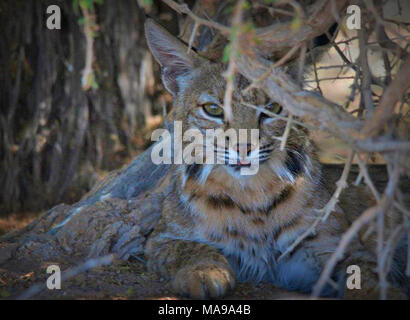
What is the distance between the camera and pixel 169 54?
3.74 metres

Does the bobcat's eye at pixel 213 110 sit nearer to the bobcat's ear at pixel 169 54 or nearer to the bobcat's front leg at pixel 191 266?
the bobcat's ear at pixel 169 54

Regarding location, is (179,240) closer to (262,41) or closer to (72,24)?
(262,41)

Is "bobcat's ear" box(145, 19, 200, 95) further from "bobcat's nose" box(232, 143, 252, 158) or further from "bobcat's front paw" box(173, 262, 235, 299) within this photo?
"bobcat's front paw" box(173, 262, 235, 299)

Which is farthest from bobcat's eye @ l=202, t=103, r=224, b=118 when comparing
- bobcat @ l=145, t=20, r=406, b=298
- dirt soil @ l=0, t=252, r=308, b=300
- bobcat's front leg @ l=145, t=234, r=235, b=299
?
dirt soil @ l=0, t=252, r=308, b=300

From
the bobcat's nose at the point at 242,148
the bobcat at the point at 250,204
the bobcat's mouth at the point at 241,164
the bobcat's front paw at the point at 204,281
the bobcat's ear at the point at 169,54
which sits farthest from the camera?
the bobcat's ear at the point at 169,54

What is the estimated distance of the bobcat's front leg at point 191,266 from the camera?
3.00 metres

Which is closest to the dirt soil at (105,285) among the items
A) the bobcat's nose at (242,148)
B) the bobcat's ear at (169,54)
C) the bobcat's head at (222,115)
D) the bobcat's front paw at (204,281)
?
the bobcat's front paw at (204,281)

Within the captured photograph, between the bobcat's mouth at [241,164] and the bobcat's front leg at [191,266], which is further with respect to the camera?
the bobcat's mouth at [241,164]

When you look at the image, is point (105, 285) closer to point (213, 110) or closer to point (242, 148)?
point (242, 148)

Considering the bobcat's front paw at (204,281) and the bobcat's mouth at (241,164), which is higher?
the bobcat's mouth at (241,164)

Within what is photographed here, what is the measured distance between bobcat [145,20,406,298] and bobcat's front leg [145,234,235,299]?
0.01 m

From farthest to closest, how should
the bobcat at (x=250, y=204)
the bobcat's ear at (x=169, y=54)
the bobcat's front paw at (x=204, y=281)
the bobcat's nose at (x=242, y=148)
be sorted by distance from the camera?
the bobcat's ear at (x=169, y=54) < the bobcat at (x=250, y=204) < the bobcat's nose at (x=242, y=148) < the bobcat's front paw at (x=204, y=281)

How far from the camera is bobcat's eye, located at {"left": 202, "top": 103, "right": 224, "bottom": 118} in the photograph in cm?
342

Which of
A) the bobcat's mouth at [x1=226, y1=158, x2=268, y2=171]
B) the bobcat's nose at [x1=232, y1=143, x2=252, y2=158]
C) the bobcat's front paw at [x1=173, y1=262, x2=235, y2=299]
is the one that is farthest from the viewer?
the bobcat's mouth at [x1=226, y1=158, x2=268, y2=171]
